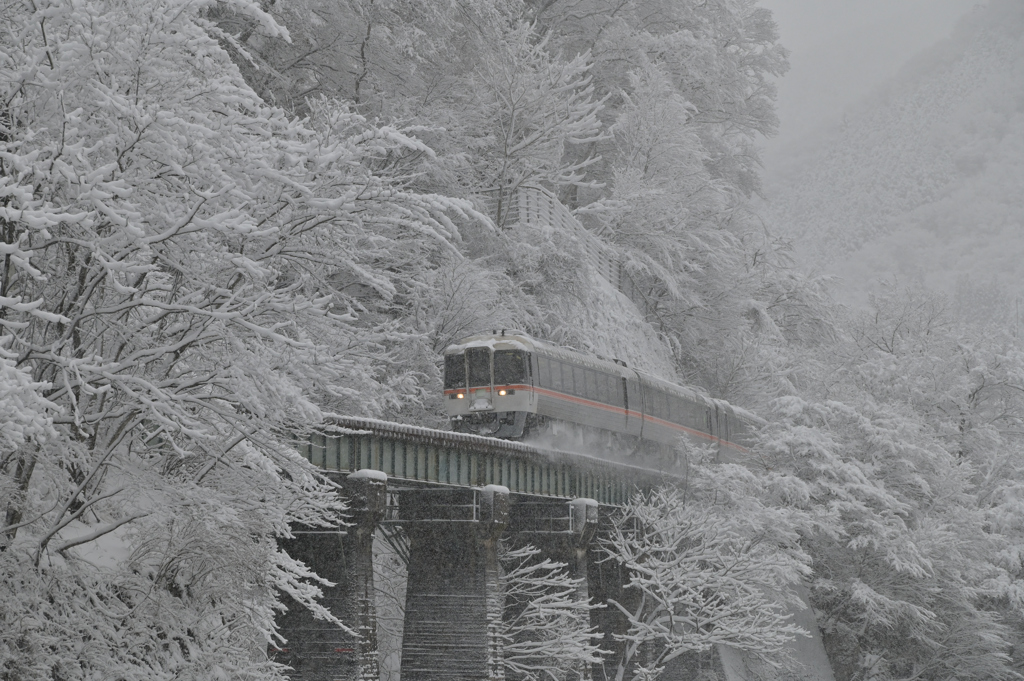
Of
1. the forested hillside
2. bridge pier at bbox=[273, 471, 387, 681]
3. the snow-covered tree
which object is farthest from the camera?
bridge pier at bbox=[273, 471, 387, 681]

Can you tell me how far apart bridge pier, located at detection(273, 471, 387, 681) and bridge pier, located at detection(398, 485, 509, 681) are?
2801 mm

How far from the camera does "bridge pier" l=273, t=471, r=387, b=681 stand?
2147 cm

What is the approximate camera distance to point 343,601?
21875mm

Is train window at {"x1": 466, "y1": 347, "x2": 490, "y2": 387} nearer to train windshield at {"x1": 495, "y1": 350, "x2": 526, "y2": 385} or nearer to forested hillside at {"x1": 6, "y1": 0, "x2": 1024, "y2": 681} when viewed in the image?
train windshield at {"x1": 495, "y1": 350, "x2": 526, "y2": 385}

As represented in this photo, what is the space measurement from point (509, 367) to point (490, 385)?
60 cm

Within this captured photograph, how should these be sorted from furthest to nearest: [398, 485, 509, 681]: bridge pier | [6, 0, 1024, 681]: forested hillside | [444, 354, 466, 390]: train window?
[444, 354, 466, 390]: train window
[398, 485, 509, 681]: bridge pier
[6, 0, 1024, 681]: forested hillside

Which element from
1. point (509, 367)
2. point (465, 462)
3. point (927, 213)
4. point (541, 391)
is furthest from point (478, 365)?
point (927, 213)

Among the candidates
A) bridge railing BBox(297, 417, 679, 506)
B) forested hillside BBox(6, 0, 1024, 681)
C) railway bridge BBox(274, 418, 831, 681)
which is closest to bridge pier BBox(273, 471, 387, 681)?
railway bridge BBox(274, 418, 831, 681)

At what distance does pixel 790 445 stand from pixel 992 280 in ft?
406

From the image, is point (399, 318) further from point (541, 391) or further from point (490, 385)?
point (541, 391)

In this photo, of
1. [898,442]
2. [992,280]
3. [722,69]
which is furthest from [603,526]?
[992,280]

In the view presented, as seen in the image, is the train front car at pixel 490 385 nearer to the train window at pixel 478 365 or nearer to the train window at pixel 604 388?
the train window at pixel 478 365

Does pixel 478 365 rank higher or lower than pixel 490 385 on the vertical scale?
higher

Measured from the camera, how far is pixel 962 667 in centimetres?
4062
